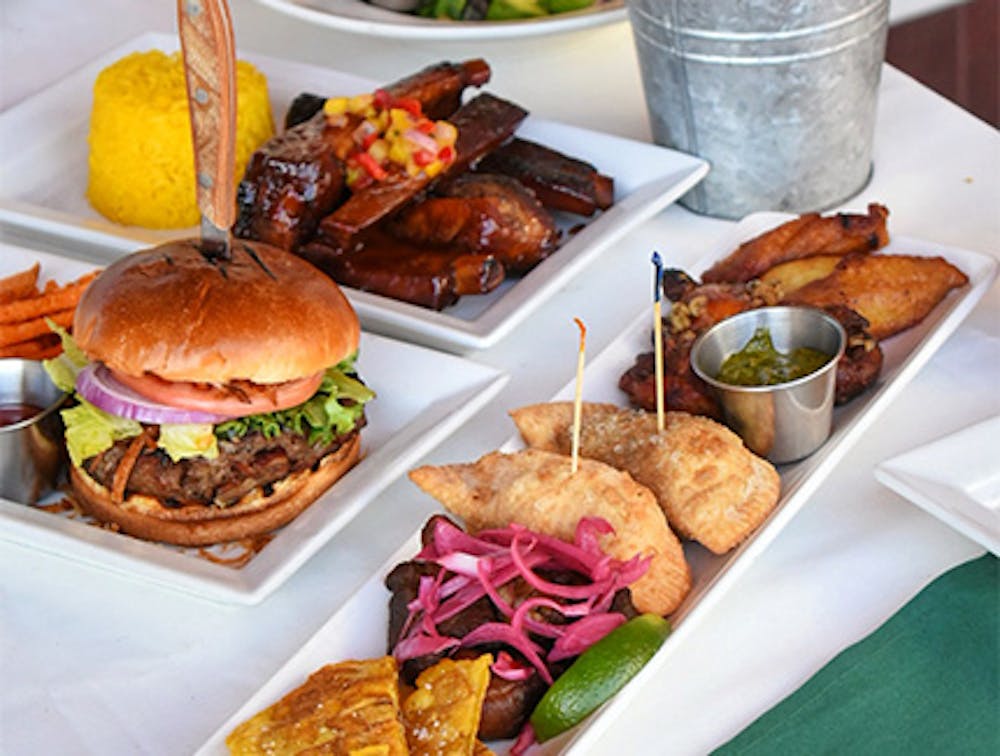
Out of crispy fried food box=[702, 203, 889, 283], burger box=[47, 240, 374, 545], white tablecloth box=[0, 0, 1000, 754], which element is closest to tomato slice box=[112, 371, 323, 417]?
burger box=[47, 240, 374, 545]

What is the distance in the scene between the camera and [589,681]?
1.72 m

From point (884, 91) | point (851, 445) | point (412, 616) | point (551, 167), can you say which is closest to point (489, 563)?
point (412, 616)

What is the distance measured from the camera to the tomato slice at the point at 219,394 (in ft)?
7.19

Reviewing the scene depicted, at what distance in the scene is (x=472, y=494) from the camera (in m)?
2.06

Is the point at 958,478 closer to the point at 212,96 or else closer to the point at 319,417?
the point at 319,417

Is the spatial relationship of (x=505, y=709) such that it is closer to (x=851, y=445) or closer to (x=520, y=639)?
(x=520, y=639)

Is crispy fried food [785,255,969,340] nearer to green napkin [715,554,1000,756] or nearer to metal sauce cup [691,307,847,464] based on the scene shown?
metal sauce cup [691,307,847,464]

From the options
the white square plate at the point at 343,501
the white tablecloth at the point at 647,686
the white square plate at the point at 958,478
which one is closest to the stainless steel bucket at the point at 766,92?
the white tablecloth at the point at 647,686

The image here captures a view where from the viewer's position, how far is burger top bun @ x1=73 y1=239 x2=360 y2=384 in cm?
216

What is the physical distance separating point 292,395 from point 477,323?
451 mm

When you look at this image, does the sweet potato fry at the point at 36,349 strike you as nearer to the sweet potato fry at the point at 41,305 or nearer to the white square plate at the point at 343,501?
the sweet potato fry at the point at 41,305

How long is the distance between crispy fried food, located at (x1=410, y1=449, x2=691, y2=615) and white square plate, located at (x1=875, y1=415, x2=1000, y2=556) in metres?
0.34

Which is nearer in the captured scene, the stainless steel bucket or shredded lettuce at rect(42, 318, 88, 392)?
shredded lettuce at rect(42, 318, 88, 392)

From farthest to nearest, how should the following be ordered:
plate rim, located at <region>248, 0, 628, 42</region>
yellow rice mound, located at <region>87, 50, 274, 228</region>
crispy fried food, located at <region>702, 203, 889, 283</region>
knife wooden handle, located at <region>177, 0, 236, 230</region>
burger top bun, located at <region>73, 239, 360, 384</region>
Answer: plate rim, located at <region>248, 0, 628, 42</region> < yellow rice mound, located at <region>87, 50, 274, 228</region> < crispy fried food, located at <region>702, 203, 889, 283</region> < burger top bun, located at <region>73, 239, 360, 384</region> < knife wooden handle, located at <region>177, 0, 236, 230</region>
